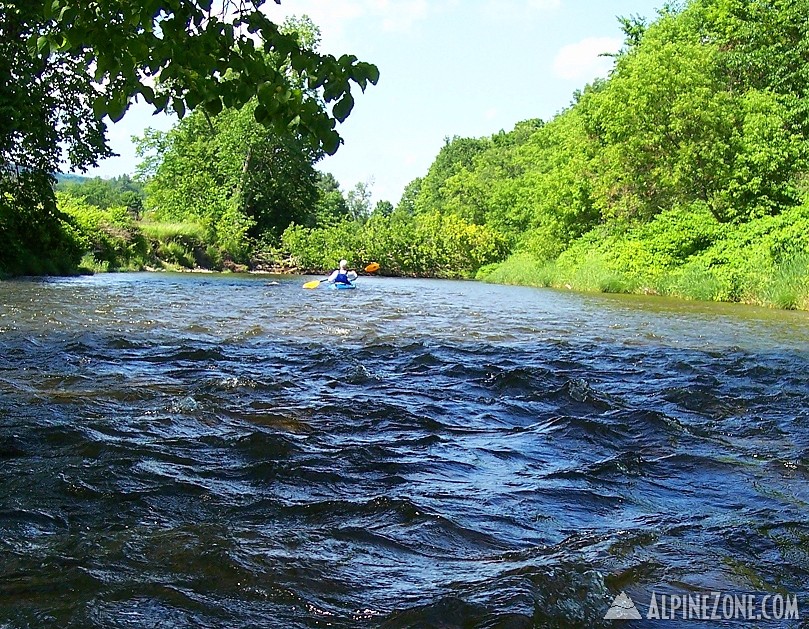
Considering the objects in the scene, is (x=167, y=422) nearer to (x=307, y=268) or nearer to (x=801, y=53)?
(x=801, y=53)

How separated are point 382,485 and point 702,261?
76.6 ft

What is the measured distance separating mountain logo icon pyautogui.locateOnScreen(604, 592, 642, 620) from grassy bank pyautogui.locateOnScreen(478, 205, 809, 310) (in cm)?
1825

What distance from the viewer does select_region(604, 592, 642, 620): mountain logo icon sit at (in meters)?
2.58

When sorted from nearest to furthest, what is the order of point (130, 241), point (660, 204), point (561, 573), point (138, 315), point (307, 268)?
point (561, 573) → point (138, 315) → point (660, 204) → point (130, 241) → point (307, 268)

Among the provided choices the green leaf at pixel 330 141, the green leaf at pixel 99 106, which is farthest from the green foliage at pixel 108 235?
the green leaf at pixel 330 141

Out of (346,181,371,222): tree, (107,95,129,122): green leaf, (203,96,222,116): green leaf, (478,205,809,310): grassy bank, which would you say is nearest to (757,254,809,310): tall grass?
(478,205,809,310): grassy bank

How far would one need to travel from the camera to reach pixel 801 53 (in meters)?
28.2

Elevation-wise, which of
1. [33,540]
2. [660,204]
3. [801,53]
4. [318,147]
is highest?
[801,53]

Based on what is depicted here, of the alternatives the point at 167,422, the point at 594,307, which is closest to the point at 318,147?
the point at 167,422

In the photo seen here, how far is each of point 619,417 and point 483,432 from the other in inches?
47.1

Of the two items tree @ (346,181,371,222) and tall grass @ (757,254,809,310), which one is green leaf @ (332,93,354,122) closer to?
tall grass @ (757,254,809,310)

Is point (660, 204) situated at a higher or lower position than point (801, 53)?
lower

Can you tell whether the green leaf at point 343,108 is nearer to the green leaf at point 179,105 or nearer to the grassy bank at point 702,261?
the green leaf at point 179,105

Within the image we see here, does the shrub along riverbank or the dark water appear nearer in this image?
the dark water
